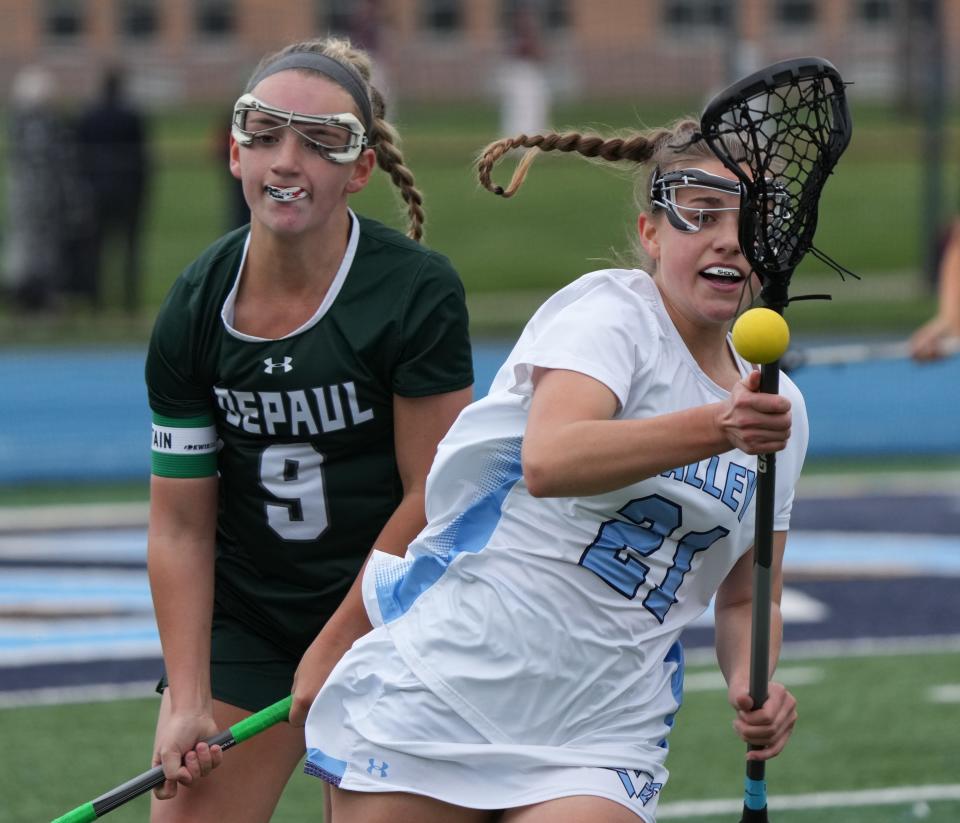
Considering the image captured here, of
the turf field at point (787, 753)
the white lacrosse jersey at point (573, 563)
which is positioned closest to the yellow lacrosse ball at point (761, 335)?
the white lacrosse jersey at point (573, 563)

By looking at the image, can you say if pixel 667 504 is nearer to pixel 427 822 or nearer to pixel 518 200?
pixel 427 822

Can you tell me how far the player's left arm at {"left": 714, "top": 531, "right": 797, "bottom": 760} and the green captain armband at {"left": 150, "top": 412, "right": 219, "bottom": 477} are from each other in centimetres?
117

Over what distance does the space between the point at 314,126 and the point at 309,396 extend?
1.88 ft

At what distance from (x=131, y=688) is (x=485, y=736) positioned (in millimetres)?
4383

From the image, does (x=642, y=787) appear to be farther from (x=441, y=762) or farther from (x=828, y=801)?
(x=828, y=801)

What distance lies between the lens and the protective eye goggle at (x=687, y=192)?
10.8ft

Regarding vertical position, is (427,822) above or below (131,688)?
above

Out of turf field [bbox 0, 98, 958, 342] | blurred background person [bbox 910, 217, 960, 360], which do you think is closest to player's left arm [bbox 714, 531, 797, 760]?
blurred background person [bbox 910, 217, 960, 360]

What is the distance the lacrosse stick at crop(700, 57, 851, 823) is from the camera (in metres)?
3.21

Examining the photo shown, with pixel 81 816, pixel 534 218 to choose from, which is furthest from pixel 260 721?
pixel 534 218

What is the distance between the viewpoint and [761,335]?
2.92m

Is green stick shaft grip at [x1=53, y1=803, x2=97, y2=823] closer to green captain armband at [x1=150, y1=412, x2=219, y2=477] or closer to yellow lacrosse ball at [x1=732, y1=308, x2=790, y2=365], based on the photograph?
green captain armband at [x1=150, y1=412, x2=219, y2=477]

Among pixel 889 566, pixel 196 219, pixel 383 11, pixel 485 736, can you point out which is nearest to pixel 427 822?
pixel 485 736

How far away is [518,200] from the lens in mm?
29266
